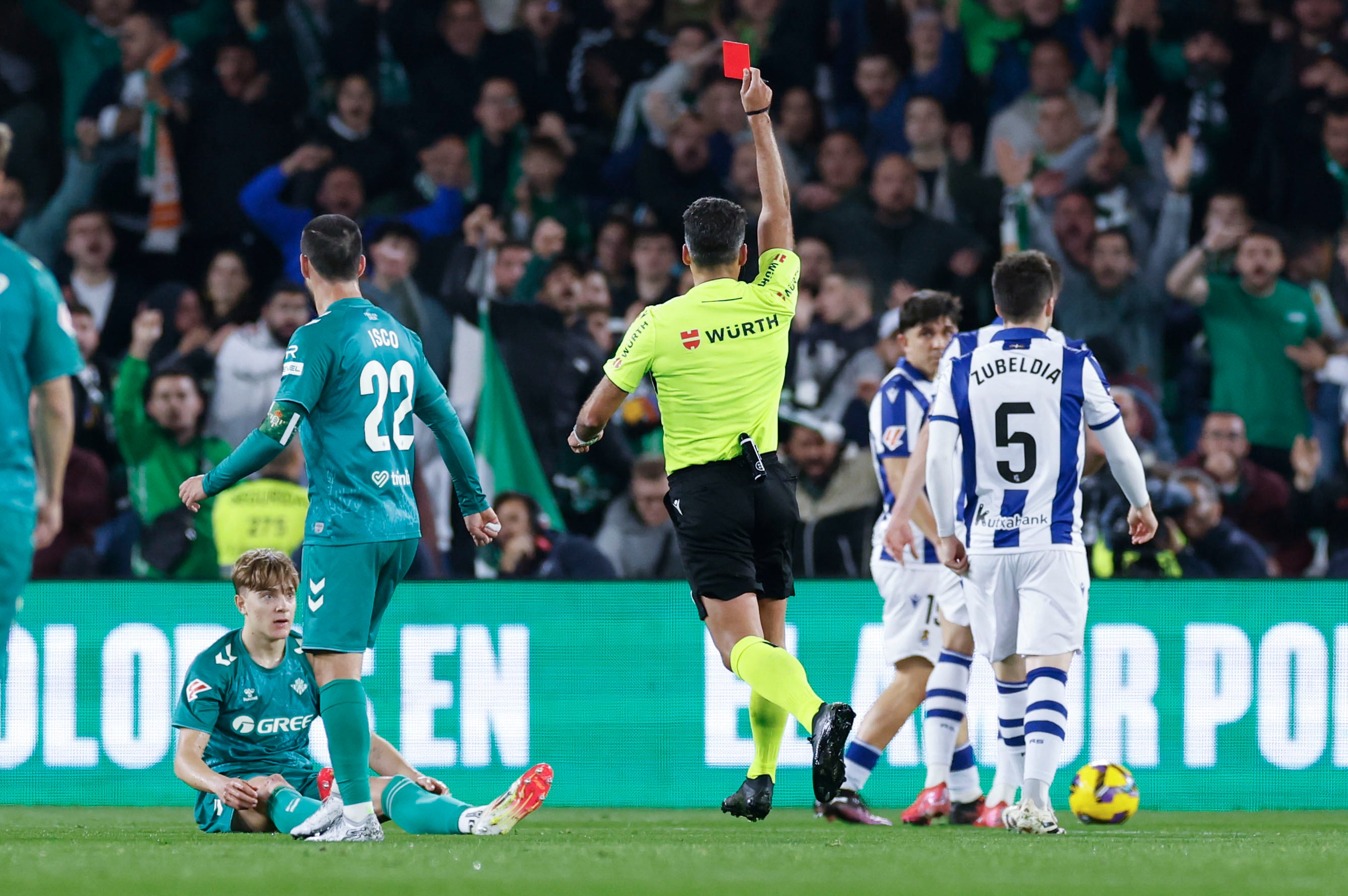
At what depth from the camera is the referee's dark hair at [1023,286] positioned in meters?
6.16

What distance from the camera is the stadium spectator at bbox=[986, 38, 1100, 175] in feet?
36.4

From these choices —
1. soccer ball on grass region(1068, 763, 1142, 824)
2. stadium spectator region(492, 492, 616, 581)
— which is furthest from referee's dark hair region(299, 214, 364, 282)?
stadium spectator region(492, 492, 616, 581)

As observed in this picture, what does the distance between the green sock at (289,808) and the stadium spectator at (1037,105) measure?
271 inches

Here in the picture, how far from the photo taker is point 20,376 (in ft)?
14.7

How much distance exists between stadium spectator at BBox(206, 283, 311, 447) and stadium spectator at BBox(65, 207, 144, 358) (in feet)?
2.72

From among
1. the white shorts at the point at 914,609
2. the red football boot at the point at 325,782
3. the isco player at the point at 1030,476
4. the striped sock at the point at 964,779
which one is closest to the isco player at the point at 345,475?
the red football boot at the point at 325,782

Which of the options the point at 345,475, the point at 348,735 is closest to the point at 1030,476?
the point at 345,475

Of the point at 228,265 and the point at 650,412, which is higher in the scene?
the point at 228,265

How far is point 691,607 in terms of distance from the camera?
26.9 ft

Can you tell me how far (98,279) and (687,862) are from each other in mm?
7415

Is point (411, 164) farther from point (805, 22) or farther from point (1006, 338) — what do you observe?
point (1006, 338)

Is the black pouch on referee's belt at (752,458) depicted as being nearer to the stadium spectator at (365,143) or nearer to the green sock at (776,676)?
the green sock at (776,676)

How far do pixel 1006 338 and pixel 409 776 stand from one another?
2674 millimetres

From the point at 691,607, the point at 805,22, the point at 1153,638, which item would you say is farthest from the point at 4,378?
the point at 805,22
